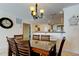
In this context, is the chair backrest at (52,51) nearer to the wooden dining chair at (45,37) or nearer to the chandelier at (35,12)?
the wooden dining chair at (45,37)

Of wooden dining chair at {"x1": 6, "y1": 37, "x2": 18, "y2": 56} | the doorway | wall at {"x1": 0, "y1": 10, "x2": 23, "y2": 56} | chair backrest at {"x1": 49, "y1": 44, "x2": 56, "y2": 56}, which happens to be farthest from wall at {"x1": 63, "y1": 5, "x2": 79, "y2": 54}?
wooden dining chair at {"x1": 6, "y1": 37, "x2": 18, "y2": 56}

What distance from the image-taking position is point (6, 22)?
1.87 metres

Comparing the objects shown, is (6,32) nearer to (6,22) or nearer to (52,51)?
(6,22)

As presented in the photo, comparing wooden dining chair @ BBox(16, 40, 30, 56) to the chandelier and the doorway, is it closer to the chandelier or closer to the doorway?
the doorway

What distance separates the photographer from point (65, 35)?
2045 mm

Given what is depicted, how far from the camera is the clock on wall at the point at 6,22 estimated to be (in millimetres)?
1856

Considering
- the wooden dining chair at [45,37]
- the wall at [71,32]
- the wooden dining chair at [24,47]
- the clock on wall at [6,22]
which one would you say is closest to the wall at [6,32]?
the clock on wall at [6,22]

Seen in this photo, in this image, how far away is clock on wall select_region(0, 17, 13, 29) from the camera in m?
1.86

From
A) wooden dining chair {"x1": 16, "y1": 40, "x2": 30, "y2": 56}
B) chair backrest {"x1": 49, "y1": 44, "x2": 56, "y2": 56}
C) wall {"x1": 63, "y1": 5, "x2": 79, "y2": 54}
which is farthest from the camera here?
wall {"x1": 63, "y1": 5, "x2": 79, "y2": 54}

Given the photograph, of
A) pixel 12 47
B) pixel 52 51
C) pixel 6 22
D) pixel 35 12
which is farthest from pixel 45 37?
pixel 6 22

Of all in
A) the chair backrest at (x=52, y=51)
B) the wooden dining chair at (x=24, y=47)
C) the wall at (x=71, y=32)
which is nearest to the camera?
the chair backrest at (x=52, y=51)

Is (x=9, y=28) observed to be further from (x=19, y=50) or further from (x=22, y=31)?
(x=19, y=50)

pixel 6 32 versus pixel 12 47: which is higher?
pixel 6 32

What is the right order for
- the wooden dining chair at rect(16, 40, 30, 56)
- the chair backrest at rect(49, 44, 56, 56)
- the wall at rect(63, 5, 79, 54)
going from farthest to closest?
the wall at rect(63, 5, 79, 54) → the wooden dining chair at rect(16, 40, 30, 56) → the chair backrest at rect(49, 44, 56, 56)
